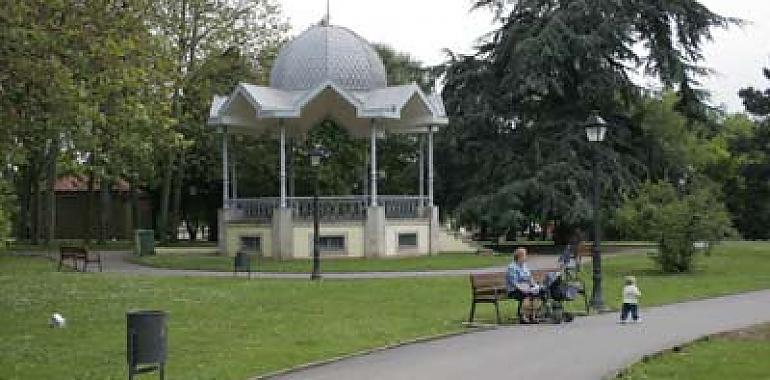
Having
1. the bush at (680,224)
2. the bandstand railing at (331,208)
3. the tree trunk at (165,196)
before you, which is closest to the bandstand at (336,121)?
the bandstand railing at (331,208)

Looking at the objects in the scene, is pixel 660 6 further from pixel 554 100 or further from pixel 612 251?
pixel 612 251

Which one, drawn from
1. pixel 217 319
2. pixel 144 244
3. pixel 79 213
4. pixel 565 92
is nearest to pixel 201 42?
pixel 144 244

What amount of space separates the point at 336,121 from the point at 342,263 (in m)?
12.7

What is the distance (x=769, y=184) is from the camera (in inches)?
2056

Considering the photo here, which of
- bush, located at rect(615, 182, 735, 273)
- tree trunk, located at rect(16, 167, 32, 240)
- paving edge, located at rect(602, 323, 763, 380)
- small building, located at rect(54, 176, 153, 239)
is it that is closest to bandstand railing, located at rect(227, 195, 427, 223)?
bush, located at rect(615, 182, 735, 273)

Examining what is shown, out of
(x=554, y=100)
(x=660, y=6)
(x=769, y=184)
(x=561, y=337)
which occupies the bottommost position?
(x=561, y=337)

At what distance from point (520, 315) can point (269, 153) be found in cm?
4158

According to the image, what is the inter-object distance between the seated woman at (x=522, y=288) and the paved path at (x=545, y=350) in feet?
2.50

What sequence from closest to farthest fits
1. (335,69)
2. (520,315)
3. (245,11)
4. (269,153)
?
(520,315) → (335,69) → (245,11) → (269,153)

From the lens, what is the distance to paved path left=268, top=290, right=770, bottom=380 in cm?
1254

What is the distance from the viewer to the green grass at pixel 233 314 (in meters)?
13.3

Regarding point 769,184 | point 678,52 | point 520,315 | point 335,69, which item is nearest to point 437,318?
point 520,315

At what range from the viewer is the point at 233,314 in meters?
19.0

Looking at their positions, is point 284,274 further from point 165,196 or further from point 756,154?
point 756,154
